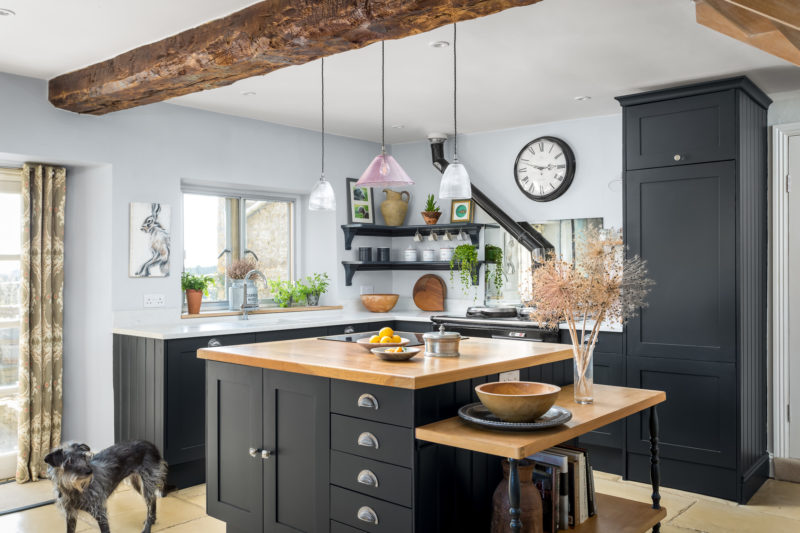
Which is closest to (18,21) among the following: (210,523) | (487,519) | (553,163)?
(210,523)

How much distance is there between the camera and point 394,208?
6.25 metres

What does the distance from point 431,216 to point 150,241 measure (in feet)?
8.05

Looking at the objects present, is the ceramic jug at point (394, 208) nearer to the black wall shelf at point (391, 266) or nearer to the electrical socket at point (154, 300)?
the black wall shelf at point (391, 266)

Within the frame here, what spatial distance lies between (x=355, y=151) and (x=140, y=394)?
2946 mm

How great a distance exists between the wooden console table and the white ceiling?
69.9 inches

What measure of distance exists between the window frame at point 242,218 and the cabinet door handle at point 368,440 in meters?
2.83

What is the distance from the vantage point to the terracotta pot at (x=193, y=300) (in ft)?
16.3

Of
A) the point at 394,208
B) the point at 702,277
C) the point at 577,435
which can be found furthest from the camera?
the point at 394,208

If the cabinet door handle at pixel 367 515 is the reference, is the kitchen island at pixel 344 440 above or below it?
above

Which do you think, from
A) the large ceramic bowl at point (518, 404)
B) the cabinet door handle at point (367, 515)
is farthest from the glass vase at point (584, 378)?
the cabinet door handle at point (367, 515)

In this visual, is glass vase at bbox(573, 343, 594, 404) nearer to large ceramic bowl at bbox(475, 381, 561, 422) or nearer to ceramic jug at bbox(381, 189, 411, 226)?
large ceramic bowl at bbox(475, 381, 561, 422)

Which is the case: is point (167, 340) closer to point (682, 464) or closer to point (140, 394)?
point (140, 394)

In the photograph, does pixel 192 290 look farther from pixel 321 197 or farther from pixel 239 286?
pixel 321 197

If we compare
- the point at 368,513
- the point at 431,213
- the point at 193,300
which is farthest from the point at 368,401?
the point at 431,213
